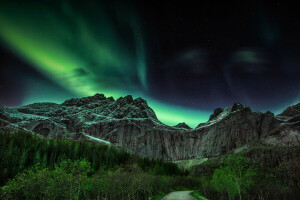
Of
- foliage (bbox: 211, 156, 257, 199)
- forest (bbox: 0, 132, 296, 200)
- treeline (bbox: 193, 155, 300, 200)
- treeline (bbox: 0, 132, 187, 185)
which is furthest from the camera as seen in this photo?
treeline (bbox: 0, 132, 187, 185)

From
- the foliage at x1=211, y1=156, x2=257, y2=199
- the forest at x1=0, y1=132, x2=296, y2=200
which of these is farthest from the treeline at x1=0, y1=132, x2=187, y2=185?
the foliage at x1=211, y1=156, x2=257, y2=199

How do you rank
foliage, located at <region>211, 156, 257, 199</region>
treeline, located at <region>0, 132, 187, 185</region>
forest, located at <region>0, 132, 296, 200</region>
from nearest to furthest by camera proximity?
forest, located at <region>0, 132, 296, 200</region> < foliage, located at <region>211, 156, 257, 199</region> < treeline, located at <region>0, 132, 187, 185</region>

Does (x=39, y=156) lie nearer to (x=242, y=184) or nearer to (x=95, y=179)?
(x=95, y=179)

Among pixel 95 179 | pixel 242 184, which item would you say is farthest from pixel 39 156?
pixel 242 184

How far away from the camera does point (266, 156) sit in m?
176

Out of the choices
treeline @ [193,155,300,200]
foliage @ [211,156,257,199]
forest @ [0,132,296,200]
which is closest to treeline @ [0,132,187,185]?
forest @ [0,132,296,200]

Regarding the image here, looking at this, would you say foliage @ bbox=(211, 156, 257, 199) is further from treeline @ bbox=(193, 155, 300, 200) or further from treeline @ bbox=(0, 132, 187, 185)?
treeline @ bbox=(0, 132, 187, 185)

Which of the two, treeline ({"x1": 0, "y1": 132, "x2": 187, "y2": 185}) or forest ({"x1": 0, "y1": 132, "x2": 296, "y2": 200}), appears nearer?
forest ({"x1": 0, "y1": 132, "x2": 296, "y2": 200})

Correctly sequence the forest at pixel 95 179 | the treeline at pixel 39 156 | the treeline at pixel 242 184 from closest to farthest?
the forest at pixel 95 179 < the treeline at pixel 242 184 < the treeline at pixel 39 156

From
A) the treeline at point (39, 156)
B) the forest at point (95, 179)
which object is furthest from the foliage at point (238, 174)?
the treeline at point (39, 156)

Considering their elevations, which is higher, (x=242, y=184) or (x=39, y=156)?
(x=39, y=156)

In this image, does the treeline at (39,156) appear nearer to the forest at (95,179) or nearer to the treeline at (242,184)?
the forest at (95,179)

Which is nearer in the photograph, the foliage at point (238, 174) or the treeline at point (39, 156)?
the foliage at point (238, 174)

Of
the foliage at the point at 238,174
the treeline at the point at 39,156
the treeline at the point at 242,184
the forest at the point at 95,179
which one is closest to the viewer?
the forest at the point at 95,179
